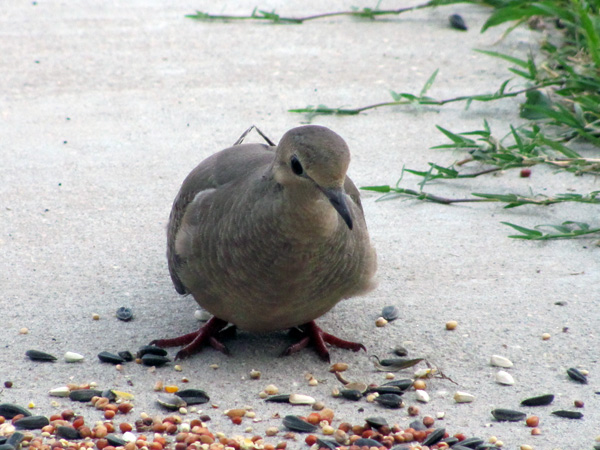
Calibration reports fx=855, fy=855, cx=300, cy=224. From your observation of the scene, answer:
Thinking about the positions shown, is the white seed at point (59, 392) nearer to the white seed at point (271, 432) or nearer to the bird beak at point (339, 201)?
the white seed at point (271, 432)

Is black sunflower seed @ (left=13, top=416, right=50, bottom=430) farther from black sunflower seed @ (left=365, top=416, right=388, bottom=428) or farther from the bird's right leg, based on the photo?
black sunflower seed @ (left=365, top=416, right=388, bottom=428)

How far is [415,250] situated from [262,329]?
4.20 feet

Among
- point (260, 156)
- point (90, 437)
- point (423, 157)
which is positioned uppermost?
point (260, 156)

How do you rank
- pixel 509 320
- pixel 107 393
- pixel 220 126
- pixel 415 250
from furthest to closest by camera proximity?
pixel 220 126
pixel 415 250
pixel 509 320
pixel 107 393

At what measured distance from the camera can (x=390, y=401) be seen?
3109 millimetres

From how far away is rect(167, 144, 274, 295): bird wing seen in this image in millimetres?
3451

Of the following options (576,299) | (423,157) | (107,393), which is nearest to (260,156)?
(107,393)

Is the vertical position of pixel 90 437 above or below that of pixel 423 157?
below

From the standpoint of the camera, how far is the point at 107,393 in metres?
3.14

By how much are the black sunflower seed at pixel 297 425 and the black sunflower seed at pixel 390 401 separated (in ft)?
0.98

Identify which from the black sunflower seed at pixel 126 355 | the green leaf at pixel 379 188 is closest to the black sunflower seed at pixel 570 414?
the black sunflower seed at pixel 126 355

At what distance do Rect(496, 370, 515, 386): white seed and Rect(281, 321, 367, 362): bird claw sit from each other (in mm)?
556

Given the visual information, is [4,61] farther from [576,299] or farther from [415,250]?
[576,299]

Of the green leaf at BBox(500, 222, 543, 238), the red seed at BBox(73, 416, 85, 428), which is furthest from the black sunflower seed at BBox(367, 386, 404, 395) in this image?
the green leaf at BBox(500, 222, 543, 238)
